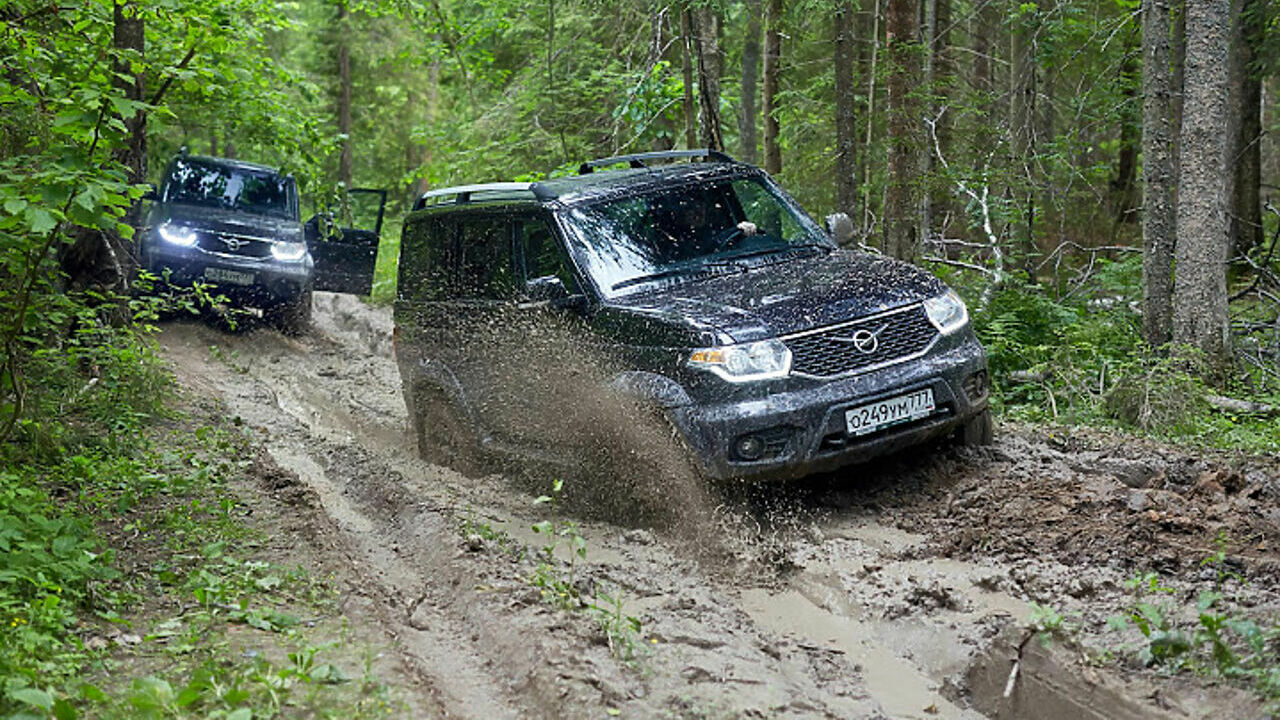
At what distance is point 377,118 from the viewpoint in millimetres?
32906

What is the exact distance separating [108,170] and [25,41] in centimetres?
151

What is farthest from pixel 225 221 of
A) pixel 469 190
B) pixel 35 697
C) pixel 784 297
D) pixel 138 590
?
pixel 35 697

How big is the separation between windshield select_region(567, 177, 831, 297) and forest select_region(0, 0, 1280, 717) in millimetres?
721

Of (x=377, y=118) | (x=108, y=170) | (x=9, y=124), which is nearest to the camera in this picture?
(x=108, y=170)

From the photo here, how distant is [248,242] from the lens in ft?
47.8

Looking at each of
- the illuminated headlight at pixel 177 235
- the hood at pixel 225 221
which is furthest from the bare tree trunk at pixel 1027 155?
the illuminated headlight at pixel 177 235

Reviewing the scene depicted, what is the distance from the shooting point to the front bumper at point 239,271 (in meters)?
14.0

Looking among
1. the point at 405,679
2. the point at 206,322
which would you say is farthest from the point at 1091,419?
the point at 206,322

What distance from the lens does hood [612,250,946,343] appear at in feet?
19.4

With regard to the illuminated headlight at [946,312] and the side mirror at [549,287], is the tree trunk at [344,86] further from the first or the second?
the illuminated headlight at [946,312]

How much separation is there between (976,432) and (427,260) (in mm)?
4036

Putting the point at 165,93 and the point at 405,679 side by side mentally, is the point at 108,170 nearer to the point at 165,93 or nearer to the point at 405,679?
the point at 405,679

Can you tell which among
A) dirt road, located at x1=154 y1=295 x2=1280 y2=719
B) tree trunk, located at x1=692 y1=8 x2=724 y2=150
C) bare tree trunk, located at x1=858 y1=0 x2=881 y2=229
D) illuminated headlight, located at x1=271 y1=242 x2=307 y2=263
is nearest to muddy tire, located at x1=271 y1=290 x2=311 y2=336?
illuminated headlight, located at x1=271 y1=242 x2=307 y2=263

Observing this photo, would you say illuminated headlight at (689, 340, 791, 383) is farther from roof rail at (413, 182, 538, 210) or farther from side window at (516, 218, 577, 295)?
roof rail at (413, 182, 538, 210)
